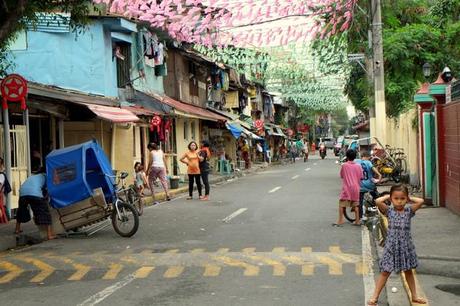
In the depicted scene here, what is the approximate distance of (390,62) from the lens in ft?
80.8

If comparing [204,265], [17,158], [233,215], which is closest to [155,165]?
[17,158]

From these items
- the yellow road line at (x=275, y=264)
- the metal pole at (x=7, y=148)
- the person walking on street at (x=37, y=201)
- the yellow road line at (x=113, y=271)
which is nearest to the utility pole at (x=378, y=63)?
the metal pole at (x=7, y=148)

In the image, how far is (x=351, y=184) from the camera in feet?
40.7

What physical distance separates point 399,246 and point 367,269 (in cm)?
217

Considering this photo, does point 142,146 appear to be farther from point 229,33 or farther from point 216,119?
point 229,33

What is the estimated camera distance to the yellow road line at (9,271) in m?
8.35

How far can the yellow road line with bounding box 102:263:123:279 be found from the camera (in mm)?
8211

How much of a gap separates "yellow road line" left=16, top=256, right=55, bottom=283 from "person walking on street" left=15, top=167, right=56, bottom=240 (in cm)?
173

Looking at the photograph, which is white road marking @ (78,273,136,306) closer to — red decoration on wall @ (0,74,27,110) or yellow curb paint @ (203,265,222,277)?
yellow curb paint @ (203,265,222,277)

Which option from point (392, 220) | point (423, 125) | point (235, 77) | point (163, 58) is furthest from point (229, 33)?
point (235, 77)

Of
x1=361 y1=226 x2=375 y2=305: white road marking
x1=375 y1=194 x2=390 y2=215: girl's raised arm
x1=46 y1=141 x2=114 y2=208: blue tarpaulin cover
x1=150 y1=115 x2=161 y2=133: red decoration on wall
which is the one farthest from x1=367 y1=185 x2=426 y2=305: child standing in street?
x1=150 y1=115 x2=161 y2=133: red decoration on wall

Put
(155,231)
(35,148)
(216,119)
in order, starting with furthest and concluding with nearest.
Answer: (216,119)
(35,148)
(155,231)

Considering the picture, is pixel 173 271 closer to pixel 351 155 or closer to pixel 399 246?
pixel 399 246

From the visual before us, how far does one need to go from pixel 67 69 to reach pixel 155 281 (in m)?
15.0
